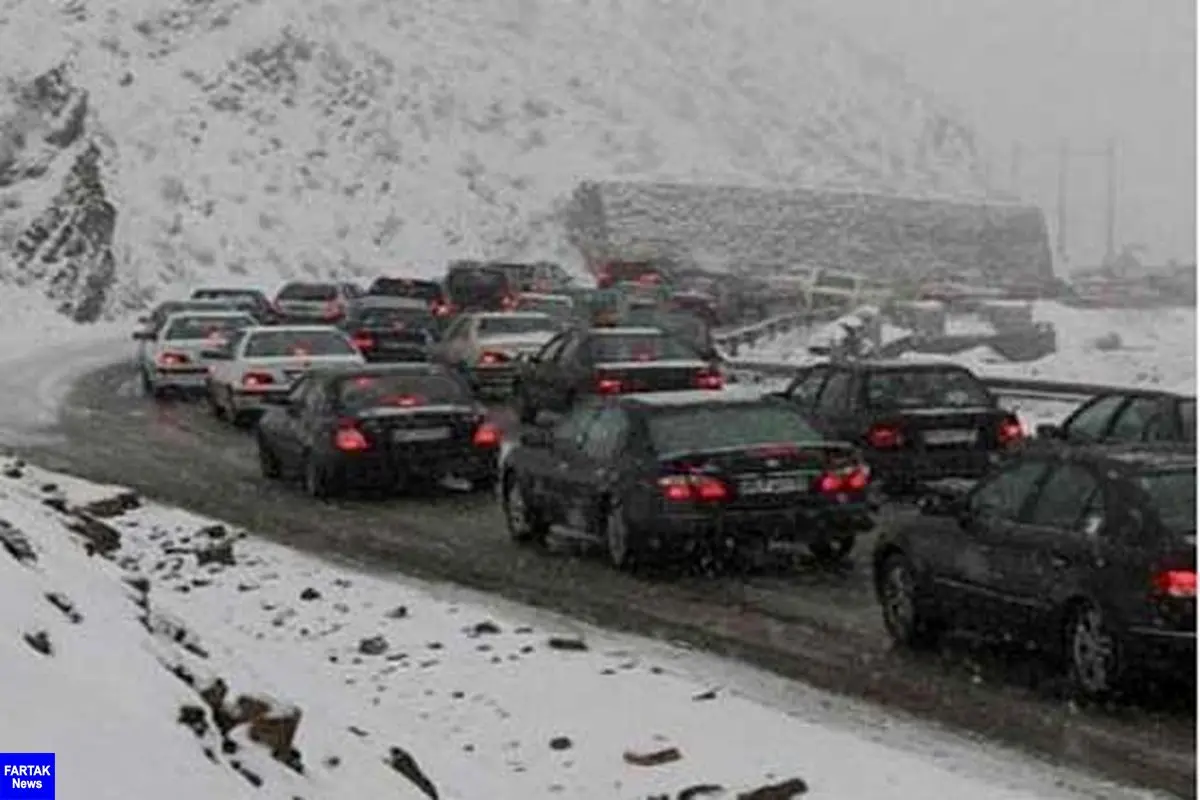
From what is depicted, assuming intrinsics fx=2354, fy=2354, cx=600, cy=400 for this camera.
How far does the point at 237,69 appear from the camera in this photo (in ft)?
272

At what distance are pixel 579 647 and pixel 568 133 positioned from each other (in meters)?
72.9

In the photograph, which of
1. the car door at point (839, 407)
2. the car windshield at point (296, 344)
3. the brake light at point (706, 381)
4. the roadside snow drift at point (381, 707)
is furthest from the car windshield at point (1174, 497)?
the car windshield at point (296, 344)

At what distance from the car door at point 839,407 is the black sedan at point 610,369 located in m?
6.28

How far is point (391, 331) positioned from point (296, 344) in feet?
35.1

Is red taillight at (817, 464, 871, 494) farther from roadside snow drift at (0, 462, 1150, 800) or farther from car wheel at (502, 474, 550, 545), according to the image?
car wheel at (502, 474, 550, 545)

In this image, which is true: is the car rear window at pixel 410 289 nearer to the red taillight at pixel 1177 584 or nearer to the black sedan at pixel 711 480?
the black sedan at pixel 711 480

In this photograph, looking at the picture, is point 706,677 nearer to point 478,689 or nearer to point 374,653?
point 478,689

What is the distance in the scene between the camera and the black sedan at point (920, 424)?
2109 cm

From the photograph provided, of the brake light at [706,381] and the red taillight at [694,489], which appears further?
→ the brake light at [706,381]

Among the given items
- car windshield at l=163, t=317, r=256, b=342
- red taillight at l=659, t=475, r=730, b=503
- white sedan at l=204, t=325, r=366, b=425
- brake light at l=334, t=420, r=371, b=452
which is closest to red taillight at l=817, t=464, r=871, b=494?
red taillight at l=659, t=475, r=730, b=503

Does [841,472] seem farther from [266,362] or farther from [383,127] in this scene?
Result: [383,127]

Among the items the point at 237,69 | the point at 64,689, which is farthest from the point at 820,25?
the point at 64,689

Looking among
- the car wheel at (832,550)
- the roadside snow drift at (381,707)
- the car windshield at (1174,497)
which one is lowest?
the car wheel at (832,550)

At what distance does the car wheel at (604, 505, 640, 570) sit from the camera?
54.7ft
